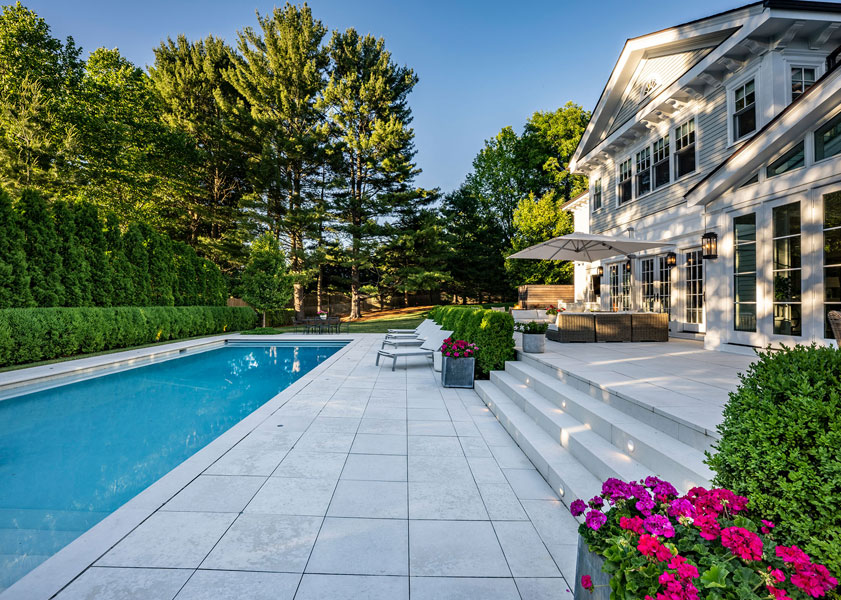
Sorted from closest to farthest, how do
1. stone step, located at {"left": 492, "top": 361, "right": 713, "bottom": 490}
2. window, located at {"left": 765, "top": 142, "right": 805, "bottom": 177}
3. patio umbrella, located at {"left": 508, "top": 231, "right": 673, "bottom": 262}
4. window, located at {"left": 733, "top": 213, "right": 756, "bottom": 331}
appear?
stone step, located at {"left": 492, "top": 361, "right": 713, "bottom": 490} < window, located at {"left": 765, "top": 142, "right": 805, "bottom": 177} < window, located at {"left": 733, "top": 213, "right": 756, "bottom": 331} < patio umbrella, located at {"left": 508, "top": 231, "right": 673, "bottom": 262}

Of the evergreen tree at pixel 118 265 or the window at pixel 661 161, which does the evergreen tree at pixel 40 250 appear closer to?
the evergreen tree at pixel 118 265

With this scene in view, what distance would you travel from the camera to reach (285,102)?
21641 millimetres

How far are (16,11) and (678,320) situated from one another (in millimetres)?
26338

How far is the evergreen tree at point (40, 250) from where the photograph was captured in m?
9.84

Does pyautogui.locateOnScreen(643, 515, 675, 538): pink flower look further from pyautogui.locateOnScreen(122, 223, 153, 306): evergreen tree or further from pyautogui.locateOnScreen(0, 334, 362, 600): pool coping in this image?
pyautogui.locateOnScreen(122, 223, 153, 306): evergreen tree

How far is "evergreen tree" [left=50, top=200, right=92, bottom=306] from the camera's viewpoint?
1070 cm

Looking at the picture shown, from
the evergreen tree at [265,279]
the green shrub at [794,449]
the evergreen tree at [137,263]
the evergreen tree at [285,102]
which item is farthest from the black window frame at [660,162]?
the evergreen tree at [285,102]

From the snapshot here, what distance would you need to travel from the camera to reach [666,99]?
9.03m

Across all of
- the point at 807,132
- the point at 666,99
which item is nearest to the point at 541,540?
the point at 807,132

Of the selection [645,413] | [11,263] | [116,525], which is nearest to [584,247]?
[645,413]

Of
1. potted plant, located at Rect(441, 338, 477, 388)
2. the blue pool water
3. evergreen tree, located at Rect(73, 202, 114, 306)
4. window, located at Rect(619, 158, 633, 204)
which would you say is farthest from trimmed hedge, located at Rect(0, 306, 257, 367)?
window, located at Rect(619, 158, 633, 204)

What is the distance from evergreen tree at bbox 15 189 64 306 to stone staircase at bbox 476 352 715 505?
1204 cm

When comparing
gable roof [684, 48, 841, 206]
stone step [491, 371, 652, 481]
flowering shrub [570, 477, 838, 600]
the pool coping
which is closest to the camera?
flowering shrub [570, 477, 838, 600]

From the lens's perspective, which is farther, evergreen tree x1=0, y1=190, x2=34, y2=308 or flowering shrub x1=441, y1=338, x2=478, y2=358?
evergreen tree x1=0, y1=190, x2=34, y2=308
